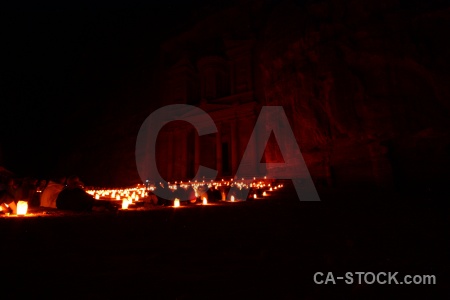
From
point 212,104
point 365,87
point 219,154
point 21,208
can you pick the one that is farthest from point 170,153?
point 21,208

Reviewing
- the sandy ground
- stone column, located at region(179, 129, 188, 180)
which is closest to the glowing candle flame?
the sandy ground

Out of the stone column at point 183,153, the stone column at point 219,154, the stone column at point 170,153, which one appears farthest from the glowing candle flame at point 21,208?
the stone column at point 170,153

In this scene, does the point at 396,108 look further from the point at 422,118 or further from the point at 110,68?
the point at 110,68

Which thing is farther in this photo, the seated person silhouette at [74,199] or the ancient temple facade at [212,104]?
the ancient temple facade at [212,104]

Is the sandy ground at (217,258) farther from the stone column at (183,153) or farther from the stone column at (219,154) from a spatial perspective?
the stone column at (183,153)

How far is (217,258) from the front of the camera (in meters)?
2.74

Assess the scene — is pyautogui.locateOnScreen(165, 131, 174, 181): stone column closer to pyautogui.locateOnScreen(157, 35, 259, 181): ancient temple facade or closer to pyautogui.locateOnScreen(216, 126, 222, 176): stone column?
pyautogui.locateOnScreen(157, 35, 259, 181): ancient temple facade

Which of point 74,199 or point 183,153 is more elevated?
point 183,153

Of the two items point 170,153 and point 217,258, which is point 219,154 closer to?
point 170,153

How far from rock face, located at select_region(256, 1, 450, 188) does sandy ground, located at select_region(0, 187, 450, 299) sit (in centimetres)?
654

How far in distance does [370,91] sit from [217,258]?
11.6m

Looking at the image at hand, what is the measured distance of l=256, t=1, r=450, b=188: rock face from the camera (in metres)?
9.91

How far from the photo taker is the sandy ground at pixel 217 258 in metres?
1.93

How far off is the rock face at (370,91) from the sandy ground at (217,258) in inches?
257
